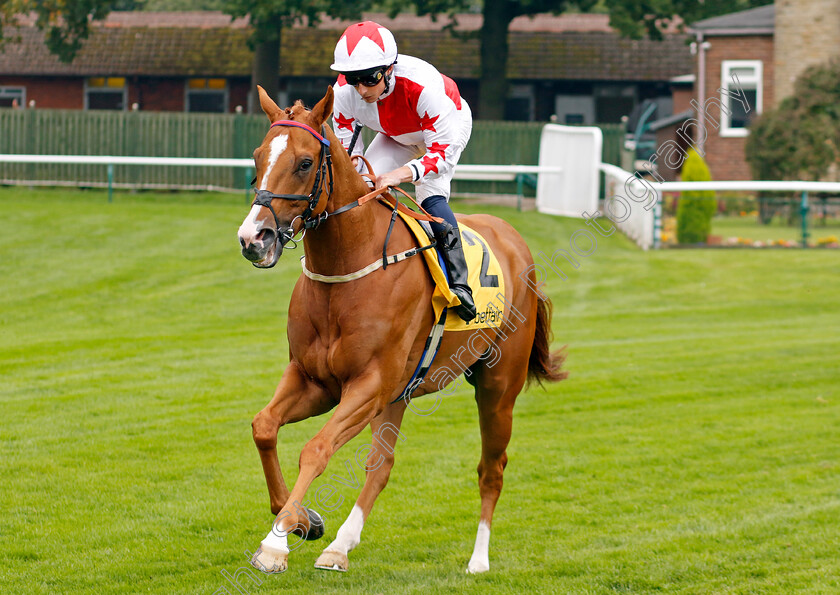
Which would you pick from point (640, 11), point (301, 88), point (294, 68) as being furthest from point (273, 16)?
point (640, 11)

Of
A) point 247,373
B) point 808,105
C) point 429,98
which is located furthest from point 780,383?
point 808,105

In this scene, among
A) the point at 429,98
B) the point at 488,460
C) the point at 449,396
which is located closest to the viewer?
the point at 429,98

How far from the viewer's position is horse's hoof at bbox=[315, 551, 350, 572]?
5203mm

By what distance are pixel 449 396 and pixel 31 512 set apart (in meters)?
4.30

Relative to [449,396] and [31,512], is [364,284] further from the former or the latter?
[449,396]

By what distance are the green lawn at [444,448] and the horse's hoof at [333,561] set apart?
0.09m

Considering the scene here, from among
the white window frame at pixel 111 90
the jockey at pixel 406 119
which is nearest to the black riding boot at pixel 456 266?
the jockey at pixel 406 119

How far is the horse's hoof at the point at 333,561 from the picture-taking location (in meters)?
5.20

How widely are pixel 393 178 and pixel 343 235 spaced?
423 millimetres

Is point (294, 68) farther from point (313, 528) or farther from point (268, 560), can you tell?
point (268, 560)

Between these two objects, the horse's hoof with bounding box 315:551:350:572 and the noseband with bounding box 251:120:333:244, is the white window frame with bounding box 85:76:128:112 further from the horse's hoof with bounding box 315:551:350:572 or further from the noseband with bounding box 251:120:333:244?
the noseband with bounding box 251:120:333:244

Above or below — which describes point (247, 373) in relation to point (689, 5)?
below

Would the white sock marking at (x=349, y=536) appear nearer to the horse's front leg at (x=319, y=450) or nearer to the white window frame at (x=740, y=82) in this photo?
the horse's front leg at (x=319, y=450)

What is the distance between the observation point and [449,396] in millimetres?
9500
